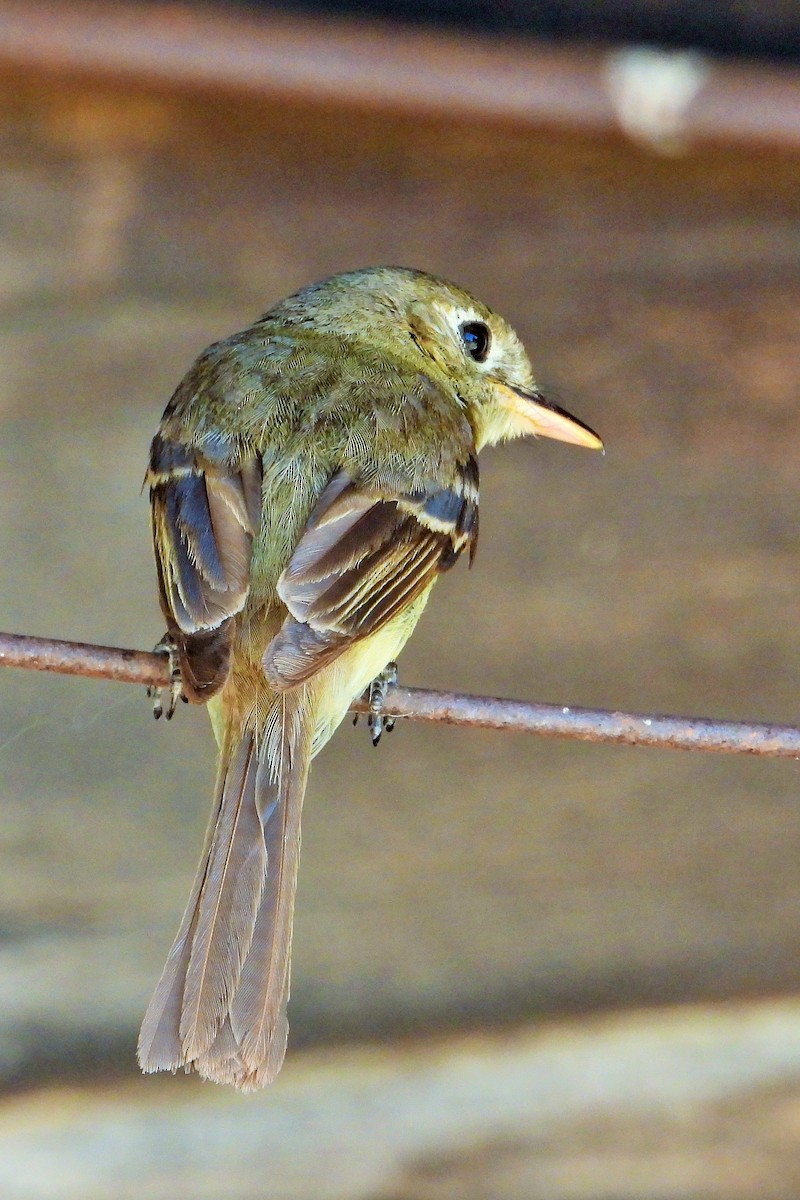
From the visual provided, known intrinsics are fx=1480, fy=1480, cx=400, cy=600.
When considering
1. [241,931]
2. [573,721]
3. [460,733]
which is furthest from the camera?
[460,733]

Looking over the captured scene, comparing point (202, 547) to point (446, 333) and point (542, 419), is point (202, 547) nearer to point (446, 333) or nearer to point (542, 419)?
point (542, 419)

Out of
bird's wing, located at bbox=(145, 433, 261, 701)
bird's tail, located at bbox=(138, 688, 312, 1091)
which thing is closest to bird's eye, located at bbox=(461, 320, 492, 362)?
bird's wing, located at bbox=(145, 433, 261, 701)

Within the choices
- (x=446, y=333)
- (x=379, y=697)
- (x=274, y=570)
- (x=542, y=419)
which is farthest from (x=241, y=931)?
(x=446, y=333)

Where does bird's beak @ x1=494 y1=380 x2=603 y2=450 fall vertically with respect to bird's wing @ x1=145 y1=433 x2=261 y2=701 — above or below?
above

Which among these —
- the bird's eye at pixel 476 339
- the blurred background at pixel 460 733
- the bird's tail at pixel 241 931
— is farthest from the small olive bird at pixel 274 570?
the blurred background at pixel 460 733

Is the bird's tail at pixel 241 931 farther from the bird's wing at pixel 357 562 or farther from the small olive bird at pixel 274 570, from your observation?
the bird's wing at pixel 357 562

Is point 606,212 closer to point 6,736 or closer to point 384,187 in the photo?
point 384,187

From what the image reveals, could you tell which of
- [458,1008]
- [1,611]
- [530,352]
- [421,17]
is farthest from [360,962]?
[421,17]

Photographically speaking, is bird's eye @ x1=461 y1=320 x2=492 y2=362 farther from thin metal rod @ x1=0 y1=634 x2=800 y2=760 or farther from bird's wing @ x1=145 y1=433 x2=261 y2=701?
thin metal rod @ x1=0 y1=634 x2=800 y2=760
